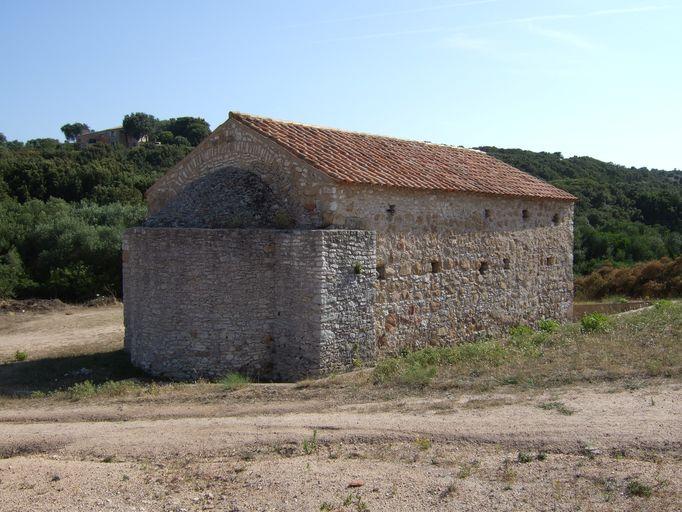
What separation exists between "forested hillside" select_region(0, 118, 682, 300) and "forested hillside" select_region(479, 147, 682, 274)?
2.5 inches

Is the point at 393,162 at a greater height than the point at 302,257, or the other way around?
the point at 393,162

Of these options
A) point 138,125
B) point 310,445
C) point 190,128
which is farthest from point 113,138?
point 310,445

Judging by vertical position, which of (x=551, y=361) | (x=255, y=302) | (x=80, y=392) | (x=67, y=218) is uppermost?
(x=67, y=218)

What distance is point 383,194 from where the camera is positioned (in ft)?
37.5

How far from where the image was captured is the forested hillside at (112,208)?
891 inches

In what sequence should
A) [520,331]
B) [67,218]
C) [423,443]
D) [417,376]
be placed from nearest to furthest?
A: [423,443] < [417,376] < [520,331] < [67,218]

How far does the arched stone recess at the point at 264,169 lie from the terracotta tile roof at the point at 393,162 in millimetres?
217

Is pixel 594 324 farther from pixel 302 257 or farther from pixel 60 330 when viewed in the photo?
pixel 60 330

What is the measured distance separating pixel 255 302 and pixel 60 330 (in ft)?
28.3

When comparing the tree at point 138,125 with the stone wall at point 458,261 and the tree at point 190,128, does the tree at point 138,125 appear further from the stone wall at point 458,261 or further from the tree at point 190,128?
the stone wall at point 458,261

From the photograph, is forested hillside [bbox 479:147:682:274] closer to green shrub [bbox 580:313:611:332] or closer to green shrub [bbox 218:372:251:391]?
green shrub [bbox 580:313:611:332]

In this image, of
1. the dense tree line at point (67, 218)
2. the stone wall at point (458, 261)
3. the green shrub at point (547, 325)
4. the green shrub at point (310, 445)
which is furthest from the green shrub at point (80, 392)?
the dense tree line at point (67, 218)

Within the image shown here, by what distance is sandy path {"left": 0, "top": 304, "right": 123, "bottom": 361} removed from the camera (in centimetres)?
1420

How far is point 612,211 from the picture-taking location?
122 feet
